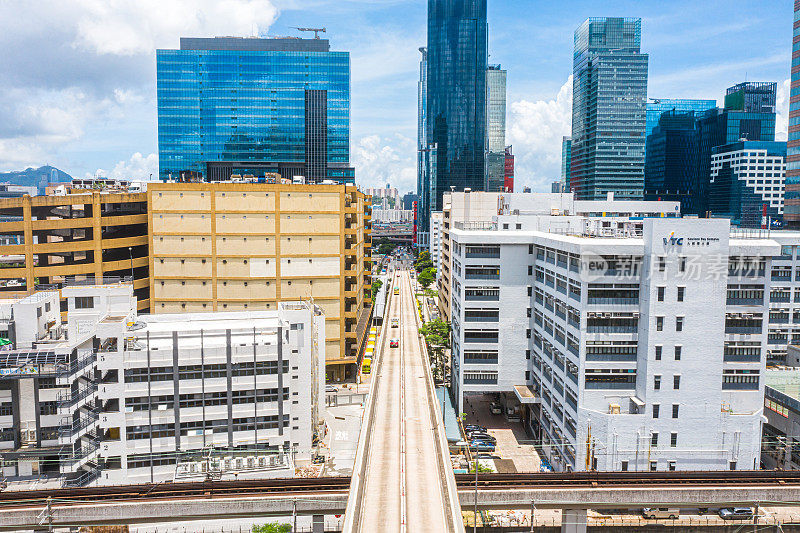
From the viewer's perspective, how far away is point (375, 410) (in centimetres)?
5362

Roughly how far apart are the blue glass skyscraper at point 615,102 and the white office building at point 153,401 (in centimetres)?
17570

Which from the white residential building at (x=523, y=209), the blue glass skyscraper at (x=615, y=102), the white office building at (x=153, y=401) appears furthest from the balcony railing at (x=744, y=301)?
the blue glass skyscraper at (x=615, y=102)

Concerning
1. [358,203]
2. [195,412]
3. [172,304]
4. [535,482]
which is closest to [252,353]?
[195,412]

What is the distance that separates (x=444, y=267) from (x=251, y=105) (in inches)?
3402

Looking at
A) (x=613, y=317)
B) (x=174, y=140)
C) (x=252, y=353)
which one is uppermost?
(x=174, y=140)

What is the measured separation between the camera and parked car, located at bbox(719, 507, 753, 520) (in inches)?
1658

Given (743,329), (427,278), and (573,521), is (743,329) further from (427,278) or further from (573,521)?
(427,278)

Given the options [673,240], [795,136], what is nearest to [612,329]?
[673,240]

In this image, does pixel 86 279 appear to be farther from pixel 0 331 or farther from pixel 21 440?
pixel 21 440

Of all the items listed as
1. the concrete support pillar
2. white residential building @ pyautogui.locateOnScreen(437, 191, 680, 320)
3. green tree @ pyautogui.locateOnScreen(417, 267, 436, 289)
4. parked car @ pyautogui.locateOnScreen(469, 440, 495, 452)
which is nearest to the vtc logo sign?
the concrete support pillar

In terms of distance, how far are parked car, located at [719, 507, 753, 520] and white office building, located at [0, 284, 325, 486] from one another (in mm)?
36731

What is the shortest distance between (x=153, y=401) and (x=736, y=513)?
5081 centimetres

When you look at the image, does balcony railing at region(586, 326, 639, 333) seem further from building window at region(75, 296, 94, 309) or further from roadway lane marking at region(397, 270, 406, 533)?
building window at region(75, 296, 94, 309)

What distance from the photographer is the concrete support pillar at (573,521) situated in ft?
131
